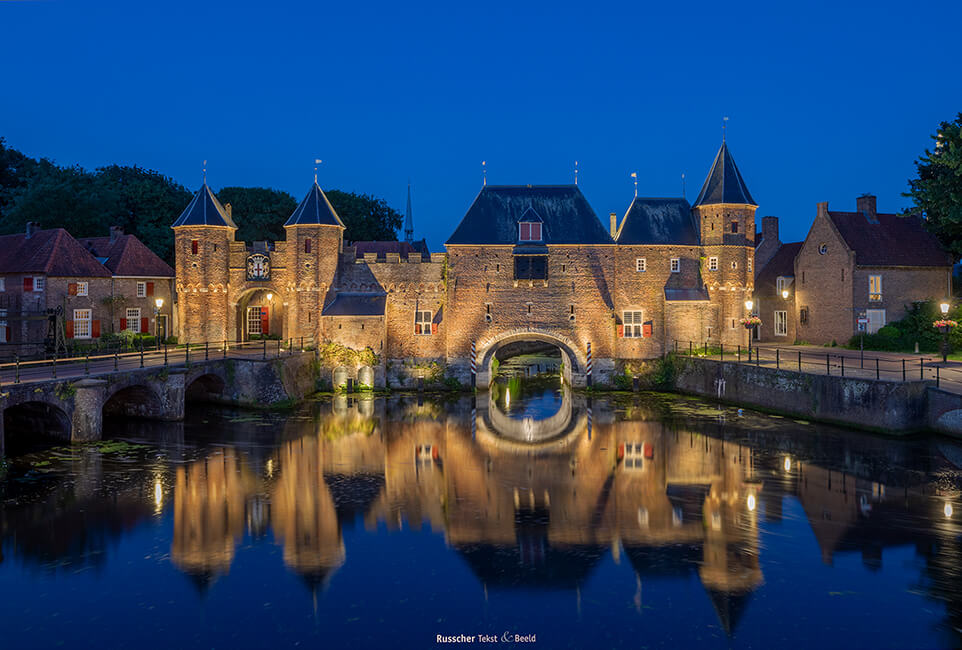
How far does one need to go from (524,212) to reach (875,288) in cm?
1879

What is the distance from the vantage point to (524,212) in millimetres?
35031

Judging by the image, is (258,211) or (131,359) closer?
(131,359)

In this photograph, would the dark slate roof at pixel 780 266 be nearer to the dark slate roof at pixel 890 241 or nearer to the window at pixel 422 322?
the dark slate roof at pixel 890 241

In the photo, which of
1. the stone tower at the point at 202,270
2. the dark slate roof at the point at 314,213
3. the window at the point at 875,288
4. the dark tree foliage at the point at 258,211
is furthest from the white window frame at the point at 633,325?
the dark tree foliage at the point at 258,211

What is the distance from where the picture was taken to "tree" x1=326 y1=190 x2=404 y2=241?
67250mm

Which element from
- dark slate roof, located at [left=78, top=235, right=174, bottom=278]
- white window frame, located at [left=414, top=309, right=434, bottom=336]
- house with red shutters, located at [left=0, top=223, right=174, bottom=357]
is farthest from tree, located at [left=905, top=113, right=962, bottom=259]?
dark slate roof, located at [left=78, top=235, right=174, bottom=278]

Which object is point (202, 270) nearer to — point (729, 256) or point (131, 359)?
point (131, 359)

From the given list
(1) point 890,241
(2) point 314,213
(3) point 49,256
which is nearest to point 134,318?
(3) point 49,256

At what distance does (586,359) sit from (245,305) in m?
19.2

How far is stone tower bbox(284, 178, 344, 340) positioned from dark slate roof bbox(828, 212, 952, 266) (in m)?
27.1

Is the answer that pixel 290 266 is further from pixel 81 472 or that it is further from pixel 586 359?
pixel 81 472

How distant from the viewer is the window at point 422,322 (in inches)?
1379

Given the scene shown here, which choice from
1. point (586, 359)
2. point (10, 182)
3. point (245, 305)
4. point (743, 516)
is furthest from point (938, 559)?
point (10, 182)

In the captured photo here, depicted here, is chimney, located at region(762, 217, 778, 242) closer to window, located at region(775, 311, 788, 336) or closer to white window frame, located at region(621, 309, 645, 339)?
window, located at region(775, 311, 788, 336)
